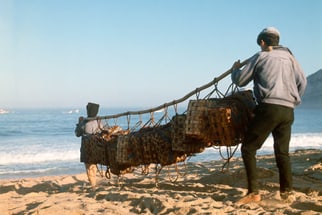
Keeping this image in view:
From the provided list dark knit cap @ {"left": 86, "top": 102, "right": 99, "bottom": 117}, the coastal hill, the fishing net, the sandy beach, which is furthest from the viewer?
the coastal hill

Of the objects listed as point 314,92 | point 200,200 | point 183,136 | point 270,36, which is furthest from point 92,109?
point 314,92

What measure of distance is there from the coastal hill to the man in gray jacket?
118874 mm

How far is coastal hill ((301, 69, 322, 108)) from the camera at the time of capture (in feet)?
381

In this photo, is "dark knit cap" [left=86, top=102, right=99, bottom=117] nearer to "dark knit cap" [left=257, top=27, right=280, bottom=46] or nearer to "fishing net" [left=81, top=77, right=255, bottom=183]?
"fishing net" [left=81, top=77, right=255, bottom=183]

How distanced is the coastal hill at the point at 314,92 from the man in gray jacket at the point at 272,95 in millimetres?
118874

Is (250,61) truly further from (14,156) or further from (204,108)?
(14,156)

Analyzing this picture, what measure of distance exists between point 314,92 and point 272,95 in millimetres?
126114

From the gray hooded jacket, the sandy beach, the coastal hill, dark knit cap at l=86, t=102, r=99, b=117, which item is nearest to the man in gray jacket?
the gray hooded jacket

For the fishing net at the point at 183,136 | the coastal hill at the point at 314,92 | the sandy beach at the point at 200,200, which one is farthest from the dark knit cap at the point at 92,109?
the coastal hill at the point at 314,92

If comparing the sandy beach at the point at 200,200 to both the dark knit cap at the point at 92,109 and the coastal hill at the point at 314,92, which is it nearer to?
the dark knit cap at the point at 92,109

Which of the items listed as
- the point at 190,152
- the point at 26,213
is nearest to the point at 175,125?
the point at 190,152

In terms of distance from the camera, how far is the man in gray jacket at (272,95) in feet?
14.0

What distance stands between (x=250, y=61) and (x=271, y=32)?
1.36 feet

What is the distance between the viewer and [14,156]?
63.1ft
